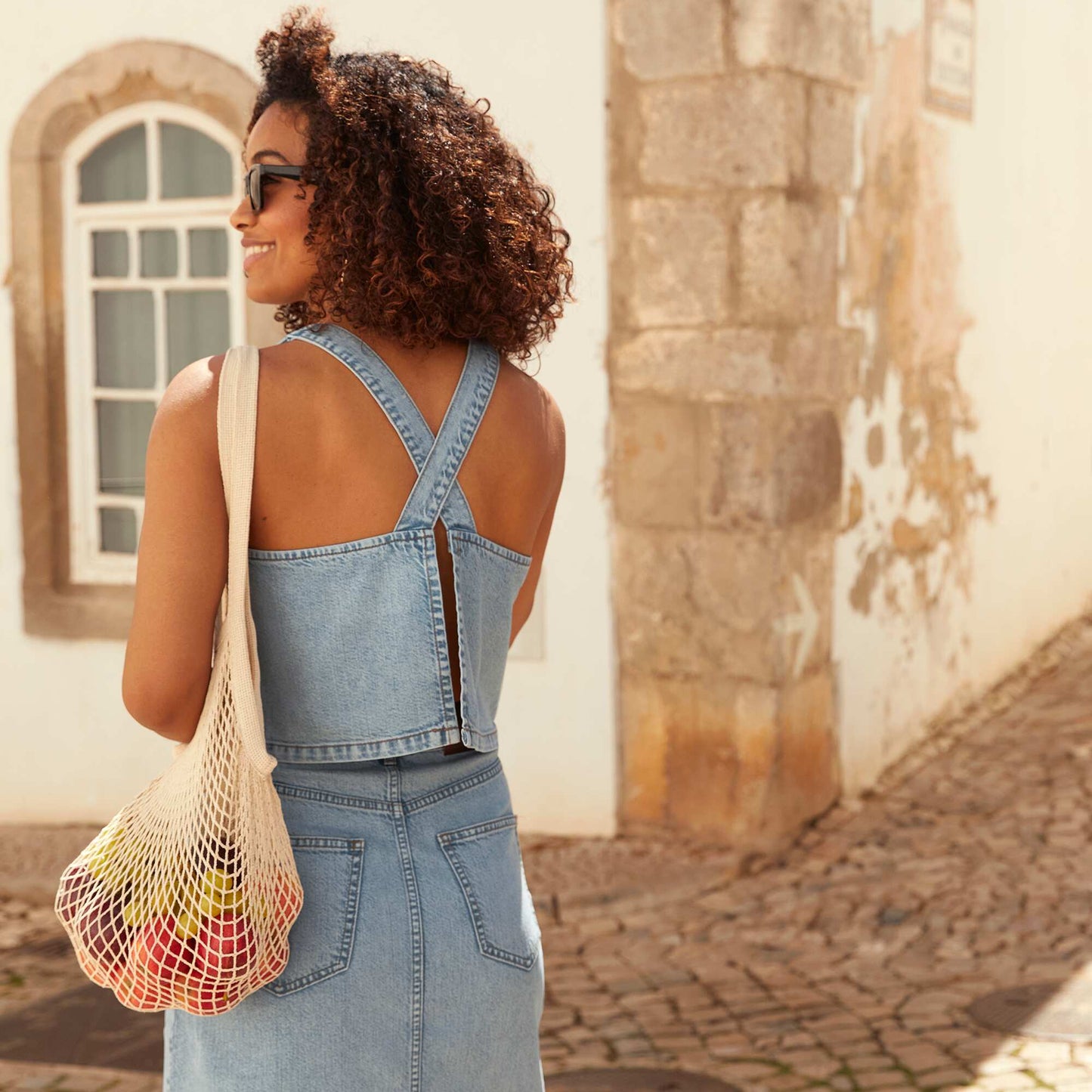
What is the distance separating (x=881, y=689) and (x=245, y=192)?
15.3 ft

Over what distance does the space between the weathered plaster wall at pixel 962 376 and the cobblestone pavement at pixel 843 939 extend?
0.49 metres

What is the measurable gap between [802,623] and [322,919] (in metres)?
3.92

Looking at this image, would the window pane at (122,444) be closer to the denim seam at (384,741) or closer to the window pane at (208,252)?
the window pane at (208,252)

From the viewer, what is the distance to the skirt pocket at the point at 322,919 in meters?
1.57

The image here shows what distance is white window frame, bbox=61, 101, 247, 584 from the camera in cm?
582

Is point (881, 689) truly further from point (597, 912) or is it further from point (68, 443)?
point (68, 443)

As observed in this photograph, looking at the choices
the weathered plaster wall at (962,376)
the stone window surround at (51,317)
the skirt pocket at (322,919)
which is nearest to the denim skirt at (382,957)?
the skirt pocket at (322,919)

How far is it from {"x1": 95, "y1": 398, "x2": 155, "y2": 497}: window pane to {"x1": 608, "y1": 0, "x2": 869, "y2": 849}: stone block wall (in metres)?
1.84

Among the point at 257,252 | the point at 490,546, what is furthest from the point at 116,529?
the point at 490,546

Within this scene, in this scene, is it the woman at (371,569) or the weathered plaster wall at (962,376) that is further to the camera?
the weathered plaster wall at (962,376)

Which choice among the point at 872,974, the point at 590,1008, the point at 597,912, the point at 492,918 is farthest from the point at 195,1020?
the point at 597,912

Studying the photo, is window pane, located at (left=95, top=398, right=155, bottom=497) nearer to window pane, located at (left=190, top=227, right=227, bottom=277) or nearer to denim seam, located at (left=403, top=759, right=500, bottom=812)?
window pane, located at (left=190, top=227, right=227, bottom=277)

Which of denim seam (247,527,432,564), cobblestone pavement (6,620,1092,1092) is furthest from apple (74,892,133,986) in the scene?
cobblestone pavement (6,620,1092,1092)

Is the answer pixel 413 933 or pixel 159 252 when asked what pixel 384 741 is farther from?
pixel 159 252
